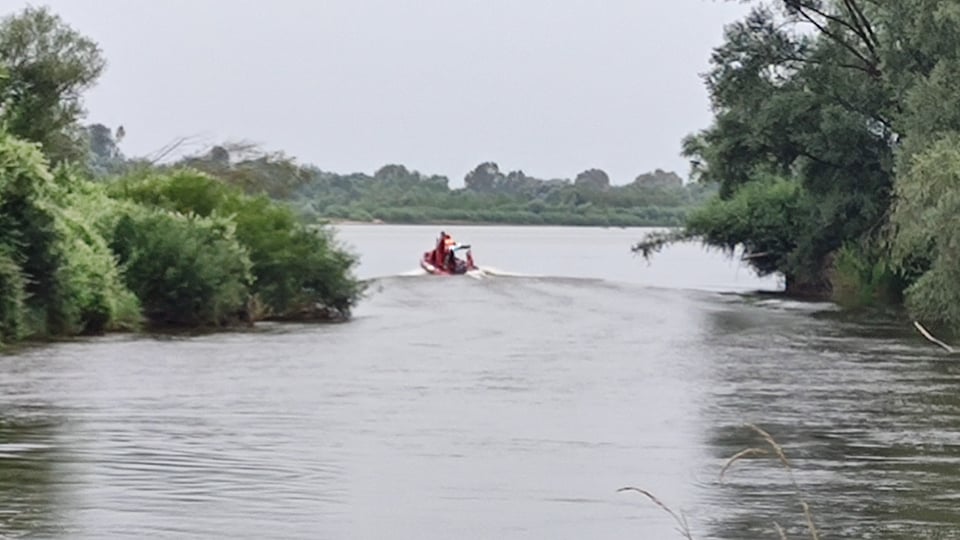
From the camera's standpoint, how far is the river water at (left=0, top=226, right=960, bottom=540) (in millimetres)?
15578

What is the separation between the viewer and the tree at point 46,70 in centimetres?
5812

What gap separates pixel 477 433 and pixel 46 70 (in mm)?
39583

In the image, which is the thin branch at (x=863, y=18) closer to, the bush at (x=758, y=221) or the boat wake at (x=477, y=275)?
the bush at (x=758, y=221)

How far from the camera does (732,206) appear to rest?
6412cm

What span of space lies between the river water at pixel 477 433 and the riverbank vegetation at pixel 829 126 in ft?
23.7

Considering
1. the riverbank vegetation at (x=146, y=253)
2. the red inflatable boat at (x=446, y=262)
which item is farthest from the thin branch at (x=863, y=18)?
the red inflatable boat at (x=446, y=262)

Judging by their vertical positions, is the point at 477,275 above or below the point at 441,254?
below

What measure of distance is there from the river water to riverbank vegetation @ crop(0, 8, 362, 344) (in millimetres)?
1513

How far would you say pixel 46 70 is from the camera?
192 feet

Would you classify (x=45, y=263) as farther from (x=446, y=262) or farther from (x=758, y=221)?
(x=446, y=262)

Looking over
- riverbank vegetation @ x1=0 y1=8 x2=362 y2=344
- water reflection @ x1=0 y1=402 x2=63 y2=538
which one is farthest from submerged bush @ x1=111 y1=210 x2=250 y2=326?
water reflection @ x1=0 y1=402 x2=63 y2=538

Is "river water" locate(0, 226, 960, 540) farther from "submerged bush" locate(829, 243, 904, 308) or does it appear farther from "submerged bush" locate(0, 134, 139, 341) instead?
A: "submerged bush" locate(829, 243, 904, 308)

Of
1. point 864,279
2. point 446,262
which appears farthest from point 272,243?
point 446,262

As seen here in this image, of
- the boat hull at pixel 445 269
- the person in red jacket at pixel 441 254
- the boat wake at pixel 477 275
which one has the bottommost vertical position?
the boat wake at pixel 477 275
